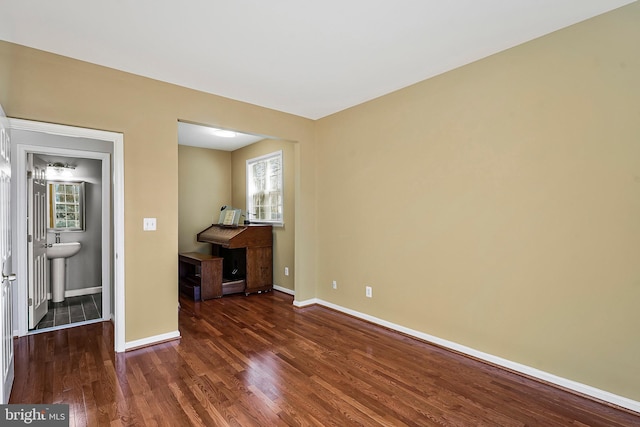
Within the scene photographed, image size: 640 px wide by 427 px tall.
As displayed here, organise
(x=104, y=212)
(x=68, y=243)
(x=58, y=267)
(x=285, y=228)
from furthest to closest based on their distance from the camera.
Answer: (x=285, y=228) < (x=68, y=243) < (x=58, y=267) < (x=104, y=212)

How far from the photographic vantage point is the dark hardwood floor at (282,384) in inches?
76.6

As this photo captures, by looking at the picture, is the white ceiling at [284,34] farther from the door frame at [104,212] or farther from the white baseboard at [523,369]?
the white baseboard at [523,369]

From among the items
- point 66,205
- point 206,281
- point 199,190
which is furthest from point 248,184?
point 66,205

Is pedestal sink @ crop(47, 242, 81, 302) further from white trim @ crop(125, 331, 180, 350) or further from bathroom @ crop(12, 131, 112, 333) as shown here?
white trim @ crop(125, 331, 180, 350)

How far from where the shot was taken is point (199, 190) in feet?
19.6

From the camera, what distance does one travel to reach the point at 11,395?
6.96 feet

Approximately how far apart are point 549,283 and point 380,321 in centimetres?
172

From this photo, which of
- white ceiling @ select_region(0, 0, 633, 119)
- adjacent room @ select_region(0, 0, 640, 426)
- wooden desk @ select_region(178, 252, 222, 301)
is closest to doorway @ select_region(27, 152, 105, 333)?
adjacent room @ select_region(0, 0, 640, 426)

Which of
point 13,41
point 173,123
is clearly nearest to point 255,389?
point 173,123

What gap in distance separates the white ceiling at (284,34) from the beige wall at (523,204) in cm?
30

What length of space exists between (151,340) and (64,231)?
2.93m

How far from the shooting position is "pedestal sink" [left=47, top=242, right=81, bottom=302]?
433 centimetres

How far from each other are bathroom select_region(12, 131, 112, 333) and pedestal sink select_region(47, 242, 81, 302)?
11 millimetres

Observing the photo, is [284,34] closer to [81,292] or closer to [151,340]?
[151,340]
